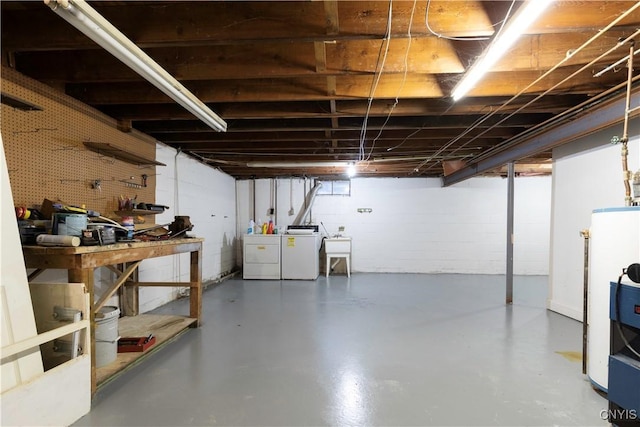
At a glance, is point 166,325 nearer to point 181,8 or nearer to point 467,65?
point 181,8

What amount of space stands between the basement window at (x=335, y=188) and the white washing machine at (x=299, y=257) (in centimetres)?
125

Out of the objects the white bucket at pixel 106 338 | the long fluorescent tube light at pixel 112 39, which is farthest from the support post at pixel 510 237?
the white bucket at pixel 106 338

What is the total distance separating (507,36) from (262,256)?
15.8 ft

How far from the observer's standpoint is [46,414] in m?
1.44

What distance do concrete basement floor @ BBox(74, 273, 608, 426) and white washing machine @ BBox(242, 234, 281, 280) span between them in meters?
1.72

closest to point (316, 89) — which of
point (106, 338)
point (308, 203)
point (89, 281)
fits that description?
point (89, 281)

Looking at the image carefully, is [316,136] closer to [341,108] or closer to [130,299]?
[341,108]

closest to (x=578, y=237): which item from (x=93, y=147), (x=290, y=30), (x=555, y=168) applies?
(x=555, y=168)

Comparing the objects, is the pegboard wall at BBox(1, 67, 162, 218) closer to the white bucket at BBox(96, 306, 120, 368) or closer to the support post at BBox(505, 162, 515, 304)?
the white bucket at BBox(96, 306, 120, 368)

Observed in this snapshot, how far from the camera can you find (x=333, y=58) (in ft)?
6.93

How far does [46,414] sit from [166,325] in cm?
137

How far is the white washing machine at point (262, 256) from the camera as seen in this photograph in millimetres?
5500

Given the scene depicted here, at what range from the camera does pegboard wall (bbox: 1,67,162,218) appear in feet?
6.43

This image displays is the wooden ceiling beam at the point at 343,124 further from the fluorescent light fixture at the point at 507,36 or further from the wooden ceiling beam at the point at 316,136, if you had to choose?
the fluorescent light fixture at the point at 507,36
